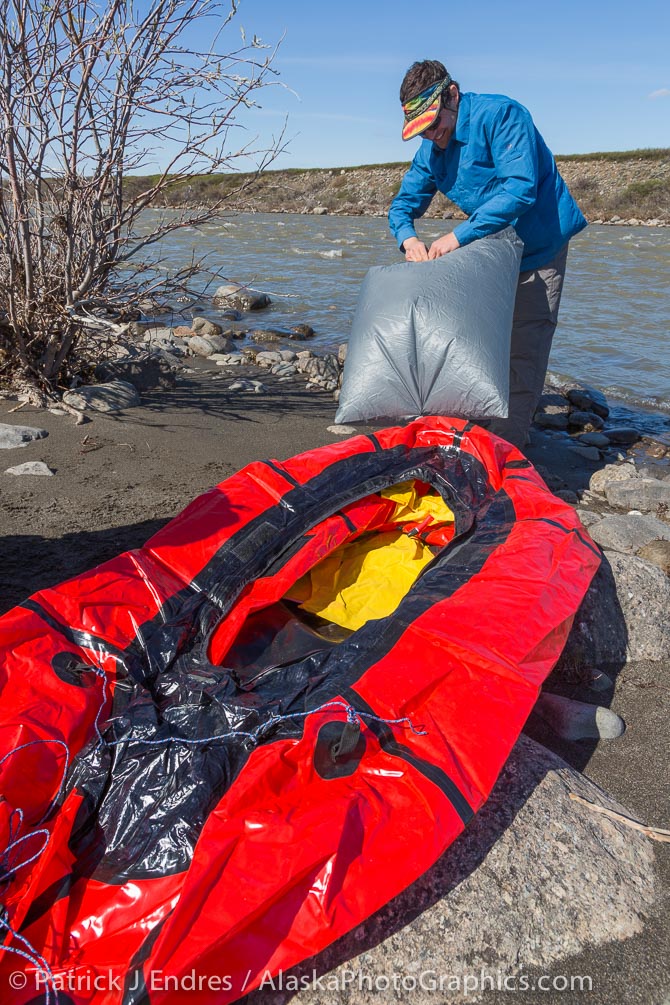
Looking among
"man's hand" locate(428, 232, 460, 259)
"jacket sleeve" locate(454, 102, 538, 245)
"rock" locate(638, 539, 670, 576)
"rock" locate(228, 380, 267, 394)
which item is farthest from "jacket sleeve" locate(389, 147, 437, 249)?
"rock" locate(228, 380, 267, 394)

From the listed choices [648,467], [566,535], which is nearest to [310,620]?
[566,535]

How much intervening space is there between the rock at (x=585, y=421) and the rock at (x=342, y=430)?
7.23ft

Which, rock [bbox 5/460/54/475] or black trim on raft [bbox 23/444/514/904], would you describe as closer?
black trim on raft [bbox 23/444/514/904]

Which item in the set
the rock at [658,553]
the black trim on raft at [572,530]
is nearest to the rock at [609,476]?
the rock at [658,553]

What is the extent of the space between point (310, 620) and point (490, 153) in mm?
2600

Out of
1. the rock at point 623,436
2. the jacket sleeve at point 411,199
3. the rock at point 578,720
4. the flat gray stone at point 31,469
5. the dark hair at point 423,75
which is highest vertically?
the dark hair at point 423,75

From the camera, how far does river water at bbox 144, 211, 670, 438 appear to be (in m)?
8.67

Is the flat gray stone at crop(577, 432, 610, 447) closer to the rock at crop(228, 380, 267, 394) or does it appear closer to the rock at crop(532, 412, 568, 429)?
the rock at crop(532, 412, 568, 429)

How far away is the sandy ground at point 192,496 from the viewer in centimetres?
190

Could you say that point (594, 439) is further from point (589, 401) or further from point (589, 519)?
point (589, 519)

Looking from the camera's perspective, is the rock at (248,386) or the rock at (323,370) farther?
the rock at (323,370)

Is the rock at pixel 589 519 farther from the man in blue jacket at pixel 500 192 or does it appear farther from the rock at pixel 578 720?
the rock at pixel 578 720

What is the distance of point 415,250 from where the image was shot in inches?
160

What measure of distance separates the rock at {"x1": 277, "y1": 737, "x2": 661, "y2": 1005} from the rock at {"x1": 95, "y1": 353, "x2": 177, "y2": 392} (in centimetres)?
496
